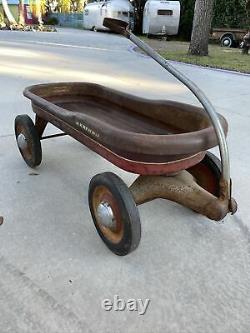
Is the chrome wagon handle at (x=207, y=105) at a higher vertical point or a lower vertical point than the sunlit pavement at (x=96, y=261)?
higher

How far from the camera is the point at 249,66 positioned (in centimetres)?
961

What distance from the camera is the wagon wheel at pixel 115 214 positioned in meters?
2.04

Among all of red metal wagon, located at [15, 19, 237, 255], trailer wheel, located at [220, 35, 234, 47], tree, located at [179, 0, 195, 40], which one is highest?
red metal wagon, located at [15, 19, 237, 255]

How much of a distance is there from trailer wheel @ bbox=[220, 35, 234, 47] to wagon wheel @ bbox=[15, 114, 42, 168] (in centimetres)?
1626

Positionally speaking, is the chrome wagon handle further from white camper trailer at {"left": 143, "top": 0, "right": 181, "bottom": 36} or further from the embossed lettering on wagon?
white camper trailer at {"left": 143, "top": 0, "right": 181, "bottom": 36}

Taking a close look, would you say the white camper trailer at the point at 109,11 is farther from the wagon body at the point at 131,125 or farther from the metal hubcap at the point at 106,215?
the metal hubcap at the point at 106,215

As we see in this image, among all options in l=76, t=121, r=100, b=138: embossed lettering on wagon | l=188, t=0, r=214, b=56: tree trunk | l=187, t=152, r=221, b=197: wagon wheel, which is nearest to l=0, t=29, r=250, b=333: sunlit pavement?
l=187, t=152, r=221, b=197: wagon wheel

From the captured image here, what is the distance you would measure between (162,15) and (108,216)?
1752 cm

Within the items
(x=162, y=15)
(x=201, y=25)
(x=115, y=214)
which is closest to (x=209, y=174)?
(x=115, y=214)

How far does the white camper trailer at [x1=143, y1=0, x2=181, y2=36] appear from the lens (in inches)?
710

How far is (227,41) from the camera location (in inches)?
704

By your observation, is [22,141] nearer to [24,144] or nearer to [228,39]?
[24,144]

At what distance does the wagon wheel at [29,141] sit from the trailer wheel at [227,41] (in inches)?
640

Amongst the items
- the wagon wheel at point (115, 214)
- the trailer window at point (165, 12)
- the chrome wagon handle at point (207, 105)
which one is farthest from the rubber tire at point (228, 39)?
the wagon wheel at point (115, 214)
